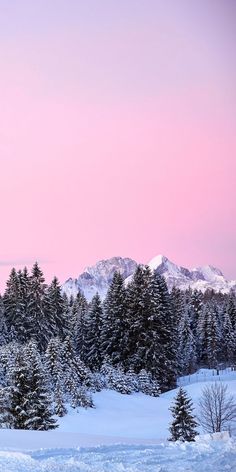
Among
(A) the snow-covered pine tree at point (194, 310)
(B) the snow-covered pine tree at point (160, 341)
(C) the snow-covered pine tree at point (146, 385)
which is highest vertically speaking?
(A) the snow-covered pine tree at point (194, 310)

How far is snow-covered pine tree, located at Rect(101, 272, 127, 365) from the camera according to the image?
4628 cm

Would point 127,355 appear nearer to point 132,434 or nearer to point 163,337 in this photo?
point 163,337

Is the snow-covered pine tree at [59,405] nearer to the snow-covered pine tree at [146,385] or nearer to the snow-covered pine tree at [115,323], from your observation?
the snow-covered pine tree at [146,385]

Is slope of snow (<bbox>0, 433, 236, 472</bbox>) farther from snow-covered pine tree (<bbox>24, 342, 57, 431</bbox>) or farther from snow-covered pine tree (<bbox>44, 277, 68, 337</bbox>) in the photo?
snow-covered pine tree (<bbox>44, 277, 68, 337</bbox>)

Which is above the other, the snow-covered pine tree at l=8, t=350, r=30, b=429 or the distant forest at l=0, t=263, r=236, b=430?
the distant forest at l=0, t=263, r=236, b=430

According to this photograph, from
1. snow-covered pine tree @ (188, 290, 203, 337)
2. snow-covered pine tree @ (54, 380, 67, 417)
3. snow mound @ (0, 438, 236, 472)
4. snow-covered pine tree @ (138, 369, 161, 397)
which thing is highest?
snow-covered pine tree @ (188, 290, 203, 337)

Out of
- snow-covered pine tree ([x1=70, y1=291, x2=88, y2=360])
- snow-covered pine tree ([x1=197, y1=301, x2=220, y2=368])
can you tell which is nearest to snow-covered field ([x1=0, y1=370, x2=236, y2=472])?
snow-covered pine tree ([x1=70, y1=291, x2=88, y2=360])

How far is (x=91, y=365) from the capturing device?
47500 mm

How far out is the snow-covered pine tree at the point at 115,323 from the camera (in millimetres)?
46281

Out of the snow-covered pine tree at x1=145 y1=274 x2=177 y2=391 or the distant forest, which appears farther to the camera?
the snow-covered pine tree at x1=145 y1=274 x2=177 y2=391

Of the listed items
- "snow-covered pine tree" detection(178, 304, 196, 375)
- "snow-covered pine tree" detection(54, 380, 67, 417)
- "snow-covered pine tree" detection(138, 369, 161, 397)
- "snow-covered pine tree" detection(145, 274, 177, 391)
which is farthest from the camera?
"snow-covered pine tree" detection(178, 304, 196, 375)

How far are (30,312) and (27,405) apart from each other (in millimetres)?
27146

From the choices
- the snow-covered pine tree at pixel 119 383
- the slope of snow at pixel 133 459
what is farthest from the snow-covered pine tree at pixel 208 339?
the slope of snow at pixel 133 459

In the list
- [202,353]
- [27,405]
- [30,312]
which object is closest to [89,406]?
[27,405]
